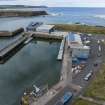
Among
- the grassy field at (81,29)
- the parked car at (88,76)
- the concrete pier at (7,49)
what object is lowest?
the parked car at (88,76)

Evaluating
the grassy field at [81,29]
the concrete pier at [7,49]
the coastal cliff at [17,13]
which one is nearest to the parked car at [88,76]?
the concrete pier at [7,49]

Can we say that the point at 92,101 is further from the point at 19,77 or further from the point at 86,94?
the point at 19,77

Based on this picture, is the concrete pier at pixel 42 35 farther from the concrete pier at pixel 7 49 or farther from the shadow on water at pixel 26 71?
the shadow on water at pixel 26 71

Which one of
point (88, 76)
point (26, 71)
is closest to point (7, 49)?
point (26, 71)

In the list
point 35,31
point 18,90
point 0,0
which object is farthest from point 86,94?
point 0,0

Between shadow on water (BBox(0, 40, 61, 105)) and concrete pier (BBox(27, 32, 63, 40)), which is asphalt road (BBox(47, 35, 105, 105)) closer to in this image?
shadow on water (BBox(0, 40, 61, 105))

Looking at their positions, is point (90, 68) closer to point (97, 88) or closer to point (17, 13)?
point (97, 88)

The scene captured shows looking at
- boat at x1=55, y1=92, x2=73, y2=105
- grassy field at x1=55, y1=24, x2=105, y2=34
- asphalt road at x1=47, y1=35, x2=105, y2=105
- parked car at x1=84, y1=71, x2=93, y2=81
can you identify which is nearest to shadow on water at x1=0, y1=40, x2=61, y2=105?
asphalt road at x1=47, y1=35, x2=105, y2=105

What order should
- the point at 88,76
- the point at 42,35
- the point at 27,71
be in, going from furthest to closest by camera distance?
the point at 42,35, the point at 27,71, the point at 88,76
